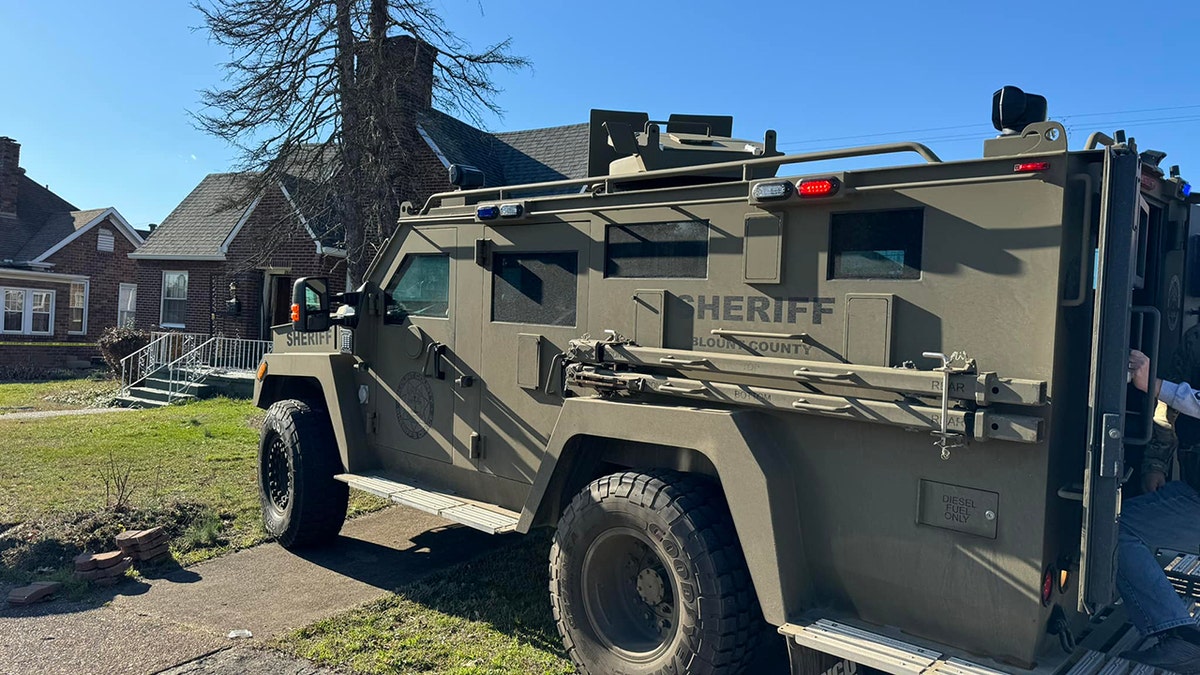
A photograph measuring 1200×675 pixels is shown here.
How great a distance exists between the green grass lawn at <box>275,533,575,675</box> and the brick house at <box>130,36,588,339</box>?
9.79m

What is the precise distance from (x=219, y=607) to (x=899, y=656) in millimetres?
4147

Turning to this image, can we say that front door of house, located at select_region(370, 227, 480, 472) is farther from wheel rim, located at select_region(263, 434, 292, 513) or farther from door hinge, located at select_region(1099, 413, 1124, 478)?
door hinge, located at select_region(1099, 413, 1124, 478)

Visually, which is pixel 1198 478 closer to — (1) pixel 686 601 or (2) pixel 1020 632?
(2) pixel 1020 632

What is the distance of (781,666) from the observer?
419 centimetres

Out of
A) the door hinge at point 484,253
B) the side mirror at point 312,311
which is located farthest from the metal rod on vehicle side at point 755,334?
the side mirror at point 312,311

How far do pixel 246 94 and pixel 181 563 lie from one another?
9.63 m

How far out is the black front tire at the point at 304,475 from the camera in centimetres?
590

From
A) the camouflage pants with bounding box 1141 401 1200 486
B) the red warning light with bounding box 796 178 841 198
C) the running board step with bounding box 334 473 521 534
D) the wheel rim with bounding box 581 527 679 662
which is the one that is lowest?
the wheel rim with bounding box 581 527 679 662

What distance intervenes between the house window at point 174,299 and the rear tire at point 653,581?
71.3 feet

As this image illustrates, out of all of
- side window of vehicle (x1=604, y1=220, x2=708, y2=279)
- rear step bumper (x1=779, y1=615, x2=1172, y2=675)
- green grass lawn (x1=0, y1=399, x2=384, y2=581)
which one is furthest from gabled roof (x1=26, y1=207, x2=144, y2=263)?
rear step bumper (x1=779, y1=615, x2=1172, y2=675)

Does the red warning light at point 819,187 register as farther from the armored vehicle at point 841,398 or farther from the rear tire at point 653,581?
the rear tire at point 653,581

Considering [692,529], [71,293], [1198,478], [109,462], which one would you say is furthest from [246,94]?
[71,293]

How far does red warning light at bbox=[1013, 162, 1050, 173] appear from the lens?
2994mm

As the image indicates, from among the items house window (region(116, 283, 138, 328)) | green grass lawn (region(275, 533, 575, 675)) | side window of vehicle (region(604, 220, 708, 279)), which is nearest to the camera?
side window of vehicle (region(604, 220, 708, 279))
